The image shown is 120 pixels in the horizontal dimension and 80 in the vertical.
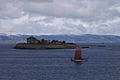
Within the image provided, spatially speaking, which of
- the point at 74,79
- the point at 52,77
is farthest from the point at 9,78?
the point at 74,79

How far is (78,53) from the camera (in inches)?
4488

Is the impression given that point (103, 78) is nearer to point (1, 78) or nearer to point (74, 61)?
point (1, 78)

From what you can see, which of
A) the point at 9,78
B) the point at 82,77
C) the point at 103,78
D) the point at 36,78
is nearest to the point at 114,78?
the point at 103,78

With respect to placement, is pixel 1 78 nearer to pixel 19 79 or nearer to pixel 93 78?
pixel 19 79

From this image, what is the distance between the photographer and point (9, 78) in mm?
67625

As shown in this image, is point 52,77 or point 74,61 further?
point 74,61

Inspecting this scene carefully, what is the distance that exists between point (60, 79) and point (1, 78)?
12.1 meters

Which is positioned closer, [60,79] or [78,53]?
[60,79]

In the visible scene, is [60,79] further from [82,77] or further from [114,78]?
[114,78]

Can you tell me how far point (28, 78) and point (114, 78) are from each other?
17382 mm

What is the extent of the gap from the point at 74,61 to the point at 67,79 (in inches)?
1843

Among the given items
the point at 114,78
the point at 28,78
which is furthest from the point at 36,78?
the point at 114,78

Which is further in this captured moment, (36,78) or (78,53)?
(78,53)

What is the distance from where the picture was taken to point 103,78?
220 feet
